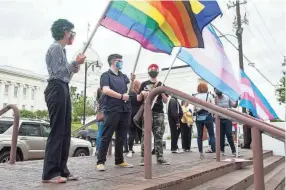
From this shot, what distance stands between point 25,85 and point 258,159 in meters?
80.3

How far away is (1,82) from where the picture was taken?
7225cm

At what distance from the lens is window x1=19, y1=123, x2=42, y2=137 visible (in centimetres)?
973

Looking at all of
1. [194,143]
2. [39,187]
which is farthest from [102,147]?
[194,143]

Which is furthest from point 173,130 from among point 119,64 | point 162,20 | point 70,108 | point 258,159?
point 258,159

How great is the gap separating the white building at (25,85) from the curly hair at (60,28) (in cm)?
7238

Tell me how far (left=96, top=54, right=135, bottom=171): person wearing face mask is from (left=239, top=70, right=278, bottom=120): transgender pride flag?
12.1ft

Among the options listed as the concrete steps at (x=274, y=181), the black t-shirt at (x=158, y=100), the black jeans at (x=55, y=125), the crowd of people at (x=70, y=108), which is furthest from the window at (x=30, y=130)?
the concrete steps at (x=274, y=181)

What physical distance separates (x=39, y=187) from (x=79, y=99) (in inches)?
2392

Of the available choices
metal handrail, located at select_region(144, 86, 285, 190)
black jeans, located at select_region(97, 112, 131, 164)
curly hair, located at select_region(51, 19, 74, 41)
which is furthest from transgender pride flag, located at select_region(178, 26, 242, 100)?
curly hair, located at select_region(51, 19, 74, 41)

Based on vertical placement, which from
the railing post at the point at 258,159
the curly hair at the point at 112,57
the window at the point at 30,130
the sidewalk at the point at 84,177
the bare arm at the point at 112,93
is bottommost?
the sidewalk at the point at 84,177

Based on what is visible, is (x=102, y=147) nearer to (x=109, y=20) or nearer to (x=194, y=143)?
(x=109, y=20)

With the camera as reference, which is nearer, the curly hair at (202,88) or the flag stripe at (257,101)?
the curly hair at (202,88)

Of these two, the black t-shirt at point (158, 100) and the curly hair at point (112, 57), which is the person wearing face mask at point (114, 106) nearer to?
the curly hair at point (112, 57)

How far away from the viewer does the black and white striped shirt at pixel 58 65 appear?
161 inches
